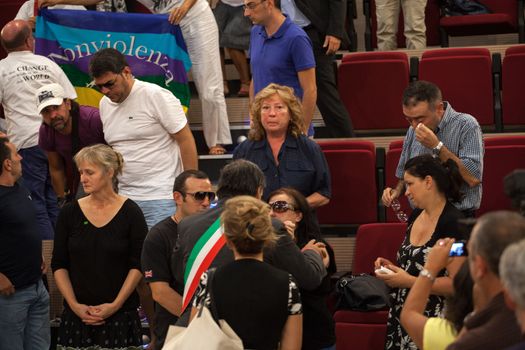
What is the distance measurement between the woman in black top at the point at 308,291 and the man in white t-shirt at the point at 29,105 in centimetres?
228

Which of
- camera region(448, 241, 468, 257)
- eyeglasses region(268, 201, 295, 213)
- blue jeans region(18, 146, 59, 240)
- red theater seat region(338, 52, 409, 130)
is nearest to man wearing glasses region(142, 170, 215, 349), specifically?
eyeglasses region(268, 201, 295, 213)

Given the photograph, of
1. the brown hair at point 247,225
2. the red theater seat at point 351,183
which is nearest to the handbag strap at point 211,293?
the brown hair at point 247,225

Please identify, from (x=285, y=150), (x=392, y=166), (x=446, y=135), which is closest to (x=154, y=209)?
(x=285, y=150)

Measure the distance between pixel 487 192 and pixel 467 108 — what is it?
1064 millimetres

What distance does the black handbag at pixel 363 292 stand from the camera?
4910 millimetres

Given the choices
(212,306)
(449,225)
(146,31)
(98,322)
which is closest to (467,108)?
(146,31)

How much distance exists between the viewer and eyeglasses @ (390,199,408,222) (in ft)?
16.5

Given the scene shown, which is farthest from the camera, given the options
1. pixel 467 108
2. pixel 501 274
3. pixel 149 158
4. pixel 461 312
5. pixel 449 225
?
pixel 467 108

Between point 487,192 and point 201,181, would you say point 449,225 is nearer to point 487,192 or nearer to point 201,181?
point 201,181

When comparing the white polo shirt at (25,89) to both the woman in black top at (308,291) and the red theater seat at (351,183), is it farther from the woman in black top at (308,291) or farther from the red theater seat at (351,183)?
the woman in black top at (308,291)

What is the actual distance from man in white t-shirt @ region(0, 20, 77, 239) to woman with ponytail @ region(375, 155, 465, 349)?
101 inches

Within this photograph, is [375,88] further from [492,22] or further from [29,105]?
[29,105]

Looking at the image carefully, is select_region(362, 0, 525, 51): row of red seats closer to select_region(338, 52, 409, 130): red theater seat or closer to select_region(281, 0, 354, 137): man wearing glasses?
select_region(338, 52, 409, 130): red theater seat

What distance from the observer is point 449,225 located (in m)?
4.21
